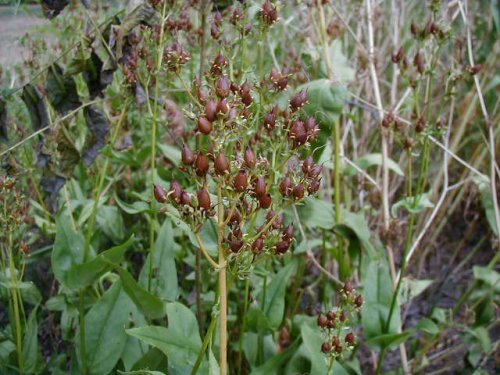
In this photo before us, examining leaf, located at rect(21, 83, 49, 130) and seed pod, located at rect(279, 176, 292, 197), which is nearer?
seed pod, located at rect(279, 176, 292, 197)

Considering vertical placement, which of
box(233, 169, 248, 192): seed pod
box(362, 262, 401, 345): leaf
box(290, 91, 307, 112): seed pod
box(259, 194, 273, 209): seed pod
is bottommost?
box(362, 262, 401, 345): leaf

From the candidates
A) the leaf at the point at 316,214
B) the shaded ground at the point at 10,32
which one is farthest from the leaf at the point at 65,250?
the shaded ground at the point at 10,32

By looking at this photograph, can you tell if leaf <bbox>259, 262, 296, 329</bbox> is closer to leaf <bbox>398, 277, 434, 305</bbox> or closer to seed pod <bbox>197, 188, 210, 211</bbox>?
leaf <bbox>398, 277, 434, 305</bbox>

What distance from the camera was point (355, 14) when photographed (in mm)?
3006

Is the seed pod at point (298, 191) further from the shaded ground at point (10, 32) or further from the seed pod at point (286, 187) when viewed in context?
the shaded ground at point (10, 32)

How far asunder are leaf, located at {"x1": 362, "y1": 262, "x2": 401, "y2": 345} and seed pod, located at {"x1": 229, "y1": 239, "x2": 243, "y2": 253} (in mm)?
807

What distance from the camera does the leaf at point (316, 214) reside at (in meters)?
1.76

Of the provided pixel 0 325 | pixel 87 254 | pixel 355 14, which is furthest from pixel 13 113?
pixel 355 14

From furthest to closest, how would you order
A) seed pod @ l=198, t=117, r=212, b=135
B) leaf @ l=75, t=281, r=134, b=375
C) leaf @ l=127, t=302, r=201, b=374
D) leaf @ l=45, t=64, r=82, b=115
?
leaf @ l=45, t=64, r=82, b=115 < leaf @ l=75, t=281, r=134, b=375 < leaf @ l=127, t=302, r=201, b=374 < seed pod @ l=198, t=117, r=212, b=135

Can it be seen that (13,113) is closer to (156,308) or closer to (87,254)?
(87,254)

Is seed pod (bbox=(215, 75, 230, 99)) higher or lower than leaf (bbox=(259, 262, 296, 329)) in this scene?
higher

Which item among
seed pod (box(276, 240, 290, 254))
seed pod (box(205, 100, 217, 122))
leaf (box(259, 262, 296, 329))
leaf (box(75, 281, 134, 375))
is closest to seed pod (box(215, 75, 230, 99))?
seed pod (box(205, 100, 217, 122))

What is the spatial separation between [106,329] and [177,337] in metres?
0.33

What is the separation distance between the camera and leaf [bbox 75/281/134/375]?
1479mm
